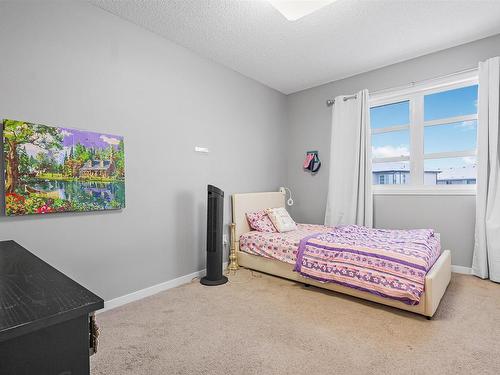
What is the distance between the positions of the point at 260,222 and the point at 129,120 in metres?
2.04

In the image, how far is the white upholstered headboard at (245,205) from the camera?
11.9ft

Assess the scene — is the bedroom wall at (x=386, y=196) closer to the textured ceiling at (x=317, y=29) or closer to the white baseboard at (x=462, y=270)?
the white baseboard at (x=462, y=270)

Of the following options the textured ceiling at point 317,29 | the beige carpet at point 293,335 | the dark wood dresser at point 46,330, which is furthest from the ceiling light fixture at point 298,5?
the beige carpet at point 293,335

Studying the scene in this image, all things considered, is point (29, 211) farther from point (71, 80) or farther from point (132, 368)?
point (132, 368)

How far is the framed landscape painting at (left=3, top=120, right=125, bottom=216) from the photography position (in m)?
1.91

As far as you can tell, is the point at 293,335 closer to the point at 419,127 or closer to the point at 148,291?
the point at 148,291

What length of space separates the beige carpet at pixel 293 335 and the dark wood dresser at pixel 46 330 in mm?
1171

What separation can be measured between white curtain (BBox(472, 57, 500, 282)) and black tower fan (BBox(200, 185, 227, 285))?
290cm

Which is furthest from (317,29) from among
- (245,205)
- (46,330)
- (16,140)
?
(46,330)

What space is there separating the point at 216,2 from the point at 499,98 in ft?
10.2

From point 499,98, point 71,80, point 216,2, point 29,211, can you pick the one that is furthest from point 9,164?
point 499,98

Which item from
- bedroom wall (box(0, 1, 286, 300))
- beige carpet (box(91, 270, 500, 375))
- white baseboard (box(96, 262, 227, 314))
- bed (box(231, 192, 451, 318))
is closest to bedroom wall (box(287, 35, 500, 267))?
bed (box(231, 192, 451, 318))

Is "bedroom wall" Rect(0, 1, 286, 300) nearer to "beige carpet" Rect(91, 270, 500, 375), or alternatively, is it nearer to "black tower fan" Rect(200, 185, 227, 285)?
"black tower fan" Rect(200, 185, 227, 285)

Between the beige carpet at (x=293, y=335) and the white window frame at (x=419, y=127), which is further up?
the white window frame at (x=419, y=127)
